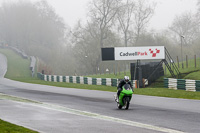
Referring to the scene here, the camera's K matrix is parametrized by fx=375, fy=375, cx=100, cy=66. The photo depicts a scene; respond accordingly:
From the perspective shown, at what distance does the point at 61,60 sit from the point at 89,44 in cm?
1726

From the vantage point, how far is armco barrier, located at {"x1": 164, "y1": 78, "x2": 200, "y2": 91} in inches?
1030

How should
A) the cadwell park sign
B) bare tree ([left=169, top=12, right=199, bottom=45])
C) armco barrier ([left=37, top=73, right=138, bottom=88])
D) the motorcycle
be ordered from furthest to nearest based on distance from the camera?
bare tree ([left=169, top=12, right=199, bottom=45])
armco barrier ([left=37, top=73, right=138, bottom=88])
the cadwell park sign
the motorcycle

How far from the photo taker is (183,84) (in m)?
27.7

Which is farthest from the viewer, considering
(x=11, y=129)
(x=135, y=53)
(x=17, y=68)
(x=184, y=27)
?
(x=184, y=27)

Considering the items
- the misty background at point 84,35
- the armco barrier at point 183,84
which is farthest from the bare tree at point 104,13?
the armco barrier at point 183,84

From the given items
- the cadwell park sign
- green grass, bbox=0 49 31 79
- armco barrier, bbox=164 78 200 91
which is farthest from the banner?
green grass, bbox=0 49 31 79

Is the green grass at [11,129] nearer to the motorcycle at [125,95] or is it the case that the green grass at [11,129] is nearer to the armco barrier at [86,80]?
the motorcycle at [125,95]

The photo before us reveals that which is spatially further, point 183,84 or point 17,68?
point 17,68

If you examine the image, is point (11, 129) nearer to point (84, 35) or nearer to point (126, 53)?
point (126, 53)

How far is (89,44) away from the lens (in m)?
72.8

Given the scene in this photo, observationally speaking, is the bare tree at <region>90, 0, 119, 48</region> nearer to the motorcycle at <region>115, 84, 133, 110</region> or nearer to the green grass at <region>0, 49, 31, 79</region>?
the green grass at <region>0, 49, 31, 79</region>

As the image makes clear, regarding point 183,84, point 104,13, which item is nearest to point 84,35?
point 104,13

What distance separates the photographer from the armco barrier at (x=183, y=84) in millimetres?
26153

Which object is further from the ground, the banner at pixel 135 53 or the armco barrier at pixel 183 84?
the banner at pixel 135 53
